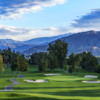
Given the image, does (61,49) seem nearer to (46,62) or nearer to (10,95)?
(46,62)

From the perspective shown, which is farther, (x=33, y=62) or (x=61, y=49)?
(x=33, y=62)

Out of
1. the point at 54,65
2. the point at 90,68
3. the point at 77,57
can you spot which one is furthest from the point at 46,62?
the point at 90,68

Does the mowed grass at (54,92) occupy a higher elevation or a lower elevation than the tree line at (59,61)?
lower

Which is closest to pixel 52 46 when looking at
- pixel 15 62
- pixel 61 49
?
pixel 61 49

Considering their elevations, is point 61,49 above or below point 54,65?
above

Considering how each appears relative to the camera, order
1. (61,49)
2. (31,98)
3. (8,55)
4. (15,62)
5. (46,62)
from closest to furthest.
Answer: (31,98) → (15,62) → (46,62) → (61,49) → (8,55)

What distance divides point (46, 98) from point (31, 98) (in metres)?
1.68

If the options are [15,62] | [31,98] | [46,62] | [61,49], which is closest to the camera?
[31,98]

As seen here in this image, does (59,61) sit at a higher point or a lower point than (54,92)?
higher

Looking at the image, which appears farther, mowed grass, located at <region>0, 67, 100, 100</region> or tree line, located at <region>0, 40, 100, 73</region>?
tree line, located at <region>0, 40, 100, 73</region>

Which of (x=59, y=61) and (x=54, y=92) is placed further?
(x=59, y=61)

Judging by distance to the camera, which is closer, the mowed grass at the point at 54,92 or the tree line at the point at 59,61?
the mowed grass at the point at 54,92

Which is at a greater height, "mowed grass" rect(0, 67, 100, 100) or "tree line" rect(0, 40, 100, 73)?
"tree line" rect(0, 40, 100, 73)

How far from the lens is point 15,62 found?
80.3 meters
